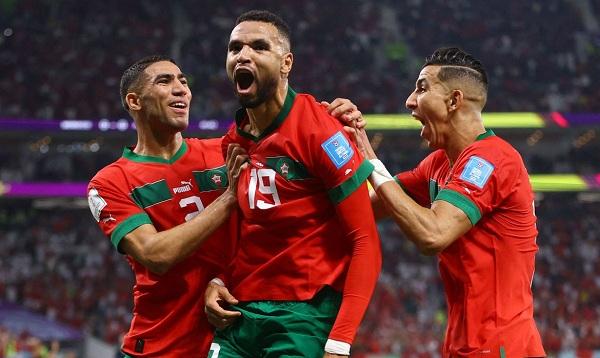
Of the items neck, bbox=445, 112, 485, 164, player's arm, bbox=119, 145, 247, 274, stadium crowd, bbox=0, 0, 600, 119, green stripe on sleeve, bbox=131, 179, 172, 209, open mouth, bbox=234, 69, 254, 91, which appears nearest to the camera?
open mouth, bbox=234, 69, 254, 91

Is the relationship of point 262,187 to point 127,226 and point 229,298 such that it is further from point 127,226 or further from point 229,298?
point 127,226

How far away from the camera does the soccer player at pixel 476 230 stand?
3.60 m

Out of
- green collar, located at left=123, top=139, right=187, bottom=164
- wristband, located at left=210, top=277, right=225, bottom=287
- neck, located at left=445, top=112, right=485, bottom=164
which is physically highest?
green collar, located at left=123, top=139, right=187, bottom=164

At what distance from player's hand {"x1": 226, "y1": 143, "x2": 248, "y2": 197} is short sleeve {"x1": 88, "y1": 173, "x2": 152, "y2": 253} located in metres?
0.60

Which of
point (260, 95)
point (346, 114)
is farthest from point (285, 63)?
point (346, 114)

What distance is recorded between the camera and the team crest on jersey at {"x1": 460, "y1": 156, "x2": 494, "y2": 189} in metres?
3.68

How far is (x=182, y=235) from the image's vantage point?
12.7ft

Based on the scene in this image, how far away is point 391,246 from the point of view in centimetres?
2120

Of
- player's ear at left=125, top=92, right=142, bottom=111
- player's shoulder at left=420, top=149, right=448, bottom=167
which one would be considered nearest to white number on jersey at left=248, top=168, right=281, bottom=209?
player's shoulder at left=420, top=149, right=448, bottom=167

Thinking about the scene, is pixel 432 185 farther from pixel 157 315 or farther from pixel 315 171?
pixel 157 315

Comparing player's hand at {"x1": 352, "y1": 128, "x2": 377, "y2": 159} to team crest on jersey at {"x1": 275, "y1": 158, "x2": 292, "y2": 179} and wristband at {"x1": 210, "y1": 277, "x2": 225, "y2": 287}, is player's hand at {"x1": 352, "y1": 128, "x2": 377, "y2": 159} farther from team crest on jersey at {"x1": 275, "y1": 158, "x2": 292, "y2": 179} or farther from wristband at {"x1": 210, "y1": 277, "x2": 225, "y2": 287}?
wristband at {"x1": 210, "y1": 277, "x2": 225, "y2": 287}

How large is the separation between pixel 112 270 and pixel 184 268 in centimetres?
1673

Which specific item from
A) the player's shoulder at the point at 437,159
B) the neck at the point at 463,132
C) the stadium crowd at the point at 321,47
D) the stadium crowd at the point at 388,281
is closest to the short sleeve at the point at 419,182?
the player's shoulder at the point at 437,159

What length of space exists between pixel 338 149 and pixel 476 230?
819 mm
